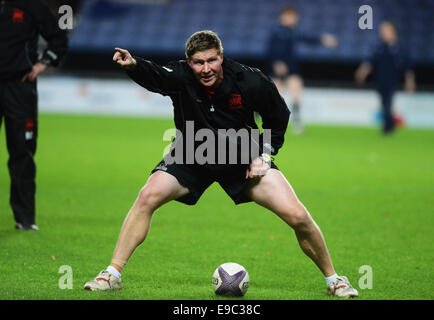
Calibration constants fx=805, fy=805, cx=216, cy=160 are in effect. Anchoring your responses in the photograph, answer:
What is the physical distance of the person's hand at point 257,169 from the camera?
5816 mm

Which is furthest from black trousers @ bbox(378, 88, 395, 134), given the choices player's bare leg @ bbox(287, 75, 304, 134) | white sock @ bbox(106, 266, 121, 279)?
white sock @ bbox(106, 266, 121, 279)

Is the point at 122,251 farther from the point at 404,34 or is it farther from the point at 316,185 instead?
the point at 404,34

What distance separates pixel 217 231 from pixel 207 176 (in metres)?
2.75

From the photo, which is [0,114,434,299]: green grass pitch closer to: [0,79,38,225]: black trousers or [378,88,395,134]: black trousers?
[0,79,38,225]: black trousers

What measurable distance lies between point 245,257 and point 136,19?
92.5ft

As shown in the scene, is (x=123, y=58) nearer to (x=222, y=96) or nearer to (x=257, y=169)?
(x=222, y=96)

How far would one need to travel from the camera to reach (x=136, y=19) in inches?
1358

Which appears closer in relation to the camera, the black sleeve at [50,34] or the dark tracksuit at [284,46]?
the black sleeve at [50,34]

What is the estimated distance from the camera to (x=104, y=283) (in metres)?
5.75

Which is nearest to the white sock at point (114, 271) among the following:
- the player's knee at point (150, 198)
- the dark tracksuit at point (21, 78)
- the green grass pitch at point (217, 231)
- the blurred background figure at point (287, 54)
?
the green grass pitch at point (217, 231)

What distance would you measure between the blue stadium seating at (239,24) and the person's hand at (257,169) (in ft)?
82.7

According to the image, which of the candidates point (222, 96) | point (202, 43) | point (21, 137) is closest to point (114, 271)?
point (222, 96)

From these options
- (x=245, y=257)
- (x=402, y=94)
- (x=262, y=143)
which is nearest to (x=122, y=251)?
(x=262, y=143)

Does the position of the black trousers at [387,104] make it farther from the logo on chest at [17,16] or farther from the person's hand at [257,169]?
the person's hand at [257,169]
